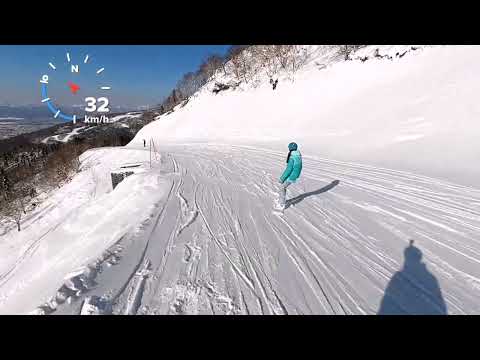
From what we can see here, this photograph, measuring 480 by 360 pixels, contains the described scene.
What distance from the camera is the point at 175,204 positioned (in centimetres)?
702

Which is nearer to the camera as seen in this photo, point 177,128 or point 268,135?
point 268,135

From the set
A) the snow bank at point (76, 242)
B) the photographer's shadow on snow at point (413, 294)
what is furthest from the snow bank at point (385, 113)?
the snow bank at point (76, 242)

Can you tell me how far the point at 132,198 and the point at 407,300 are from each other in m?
7.40

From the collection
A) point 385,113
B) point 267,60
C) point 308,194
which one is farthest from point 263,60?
point 308,194

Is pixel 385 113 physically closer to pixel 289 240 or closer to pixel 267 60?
pixel 289 240

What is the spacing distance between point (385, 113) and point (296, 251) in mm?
19023

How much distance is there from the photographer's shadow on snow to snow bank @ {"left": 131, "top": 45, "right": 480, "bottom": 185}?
7.49 meters

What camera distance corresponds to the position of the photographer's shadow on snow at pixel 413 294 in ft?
10.2

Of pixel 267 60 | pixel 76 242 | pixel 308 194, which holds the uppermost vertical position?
pixel 267 60

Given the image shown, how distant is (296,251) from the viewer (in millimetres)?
4465

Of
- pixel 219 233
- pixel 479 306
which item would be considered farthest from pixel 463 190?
pixel 219 233

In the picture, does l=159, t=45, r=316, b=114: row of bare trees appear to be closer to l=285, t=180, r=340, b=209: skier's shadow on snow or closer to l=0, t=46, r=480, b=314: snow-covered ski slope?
l=0, t=46, r=480, b=314: snow-covered ski slope

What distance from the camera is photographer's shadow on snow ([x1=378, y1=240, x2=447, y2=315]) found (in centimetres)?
312
